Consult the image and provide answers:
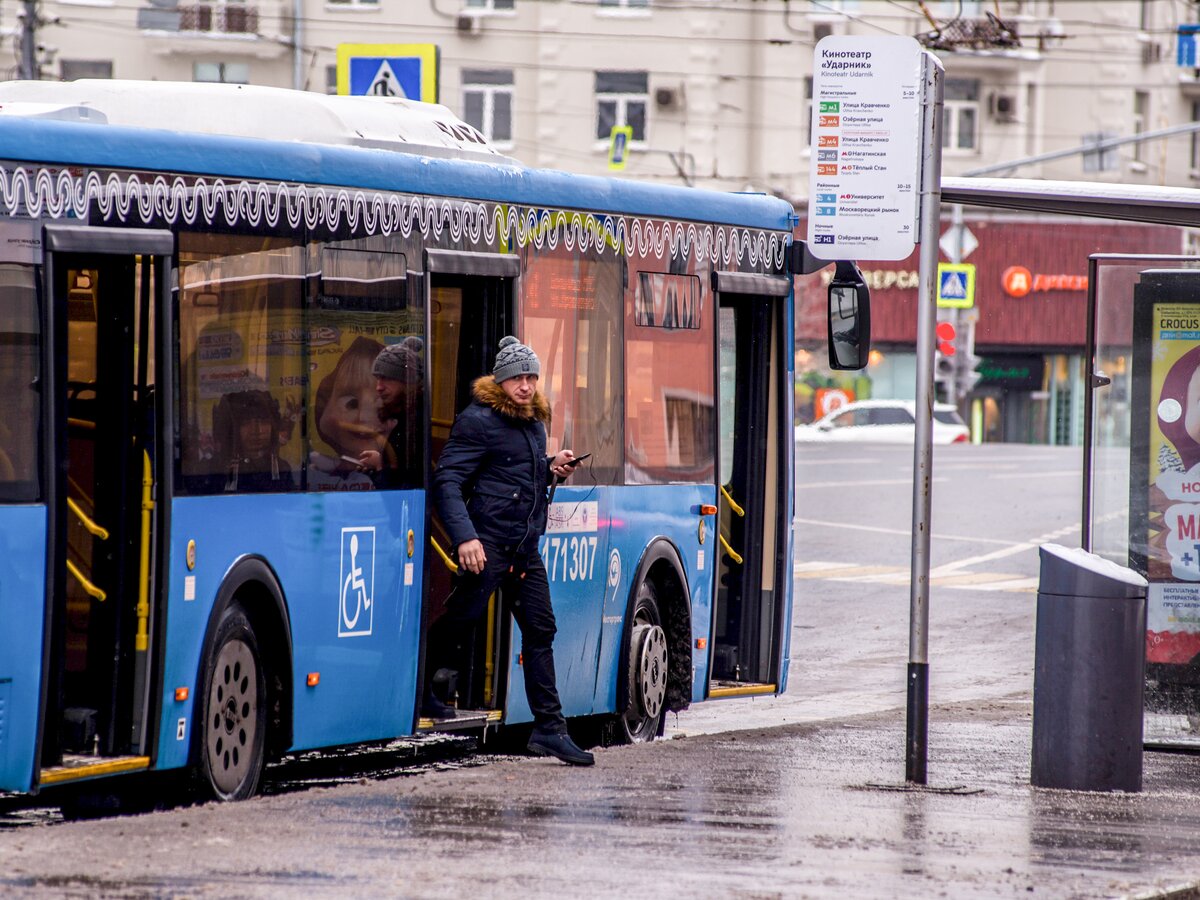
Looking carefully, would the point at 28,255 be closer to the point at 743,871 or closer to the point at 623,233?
the point at 743,871

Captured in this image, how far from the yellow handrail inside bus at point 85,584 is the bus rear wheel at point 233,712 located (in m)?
0.51

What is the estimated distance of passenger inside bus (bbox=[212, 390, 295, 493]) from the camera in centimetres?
838

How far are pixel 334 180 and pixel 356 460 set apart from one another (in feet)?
3.60

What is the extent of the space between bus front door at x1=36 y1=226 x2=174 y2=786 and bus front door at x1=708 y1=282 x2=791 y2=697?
451cm

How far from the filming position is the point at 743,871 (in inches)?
275

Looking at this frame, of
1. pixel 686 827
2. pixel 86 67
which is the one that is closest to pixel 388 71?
pixel 686 827

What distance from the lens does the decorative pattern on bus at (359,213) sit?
7.68m

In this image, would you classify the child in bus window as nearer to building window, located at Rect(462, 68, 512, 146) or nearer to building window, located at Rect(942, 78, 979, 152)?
building window, located at Rect(462, 68, 512, 146)

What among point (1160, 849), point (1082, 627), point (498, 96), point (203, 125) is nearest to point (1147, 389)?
point (1082, 627)

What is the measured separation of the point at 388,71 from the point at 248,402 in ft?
28.2

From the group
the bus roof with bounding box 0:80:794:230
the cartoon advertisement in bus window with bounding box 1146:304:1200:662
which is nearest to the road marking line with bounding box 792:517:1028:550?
the cartoon advertisement in bus window with bounding box 1146:304:1200:662

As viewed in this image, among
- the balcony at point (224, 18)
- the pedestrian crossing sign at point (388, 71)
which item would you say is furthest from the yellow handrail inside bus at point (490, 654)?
the balcony at point (224, 18)

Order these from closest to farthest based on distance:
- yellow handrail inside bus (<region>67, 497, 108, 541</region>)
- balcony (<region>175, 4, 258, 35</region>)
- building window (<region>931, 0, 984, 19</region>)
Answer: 1. yellow handrail inside bus (<region>67, 497, 108, 541</region>)
2. balcony (<region>175, 4, 258, 35</region>)
3. building window (<region>931, 0, 984, 19</region>)

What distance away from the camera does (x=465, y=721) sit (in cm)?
996
